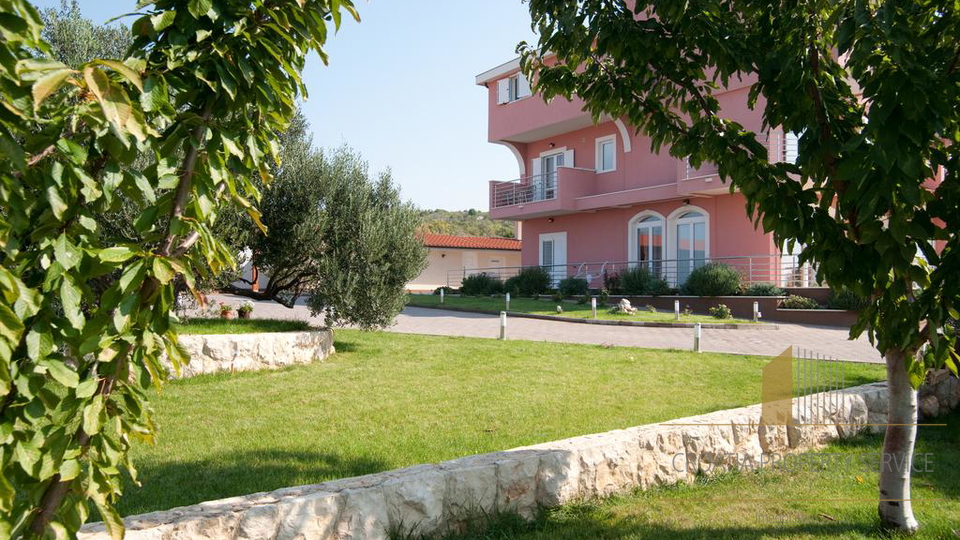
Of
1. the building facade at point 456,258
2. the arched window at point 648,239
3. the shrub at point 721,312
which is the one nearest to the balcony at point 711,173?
the arched window at point 648,239

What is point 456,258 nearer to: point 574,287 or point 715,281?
point 574,287

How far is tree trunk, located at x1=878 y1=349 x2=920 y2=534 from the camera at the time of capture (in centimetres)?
423

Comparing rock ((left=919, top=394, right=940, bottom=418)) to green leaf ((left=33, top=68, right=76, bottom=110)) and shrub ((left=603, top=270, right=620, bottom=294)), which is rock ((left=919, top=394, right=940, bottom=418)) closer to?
green leaf ((left=33, top=68, right=76, bottom=110))

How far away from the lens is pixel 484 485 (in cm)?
416

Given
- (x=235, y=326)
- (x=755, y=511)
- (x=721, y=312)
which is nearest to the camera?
(x=755, y=511)

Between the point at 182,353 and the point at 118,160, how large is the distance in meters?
0.61

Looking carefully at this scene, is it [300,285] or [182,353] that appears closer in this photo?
[182,353]

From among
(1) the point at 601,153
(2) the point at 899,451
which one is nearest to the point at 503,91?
(1) the point at 601,153

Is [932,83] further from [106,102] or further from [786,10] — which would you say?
[106,102]

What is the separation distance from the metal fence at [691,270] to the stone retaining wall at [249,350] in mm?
13884

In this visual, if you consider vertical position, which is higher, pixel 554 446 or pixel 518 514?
pixel 554 446

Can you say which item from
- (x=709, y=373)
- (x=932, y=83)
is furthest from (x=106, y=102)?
(x=709, y=373)

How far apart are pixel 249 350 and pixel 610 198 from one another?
1917cm

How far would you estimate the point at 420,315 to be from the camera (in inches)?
873
